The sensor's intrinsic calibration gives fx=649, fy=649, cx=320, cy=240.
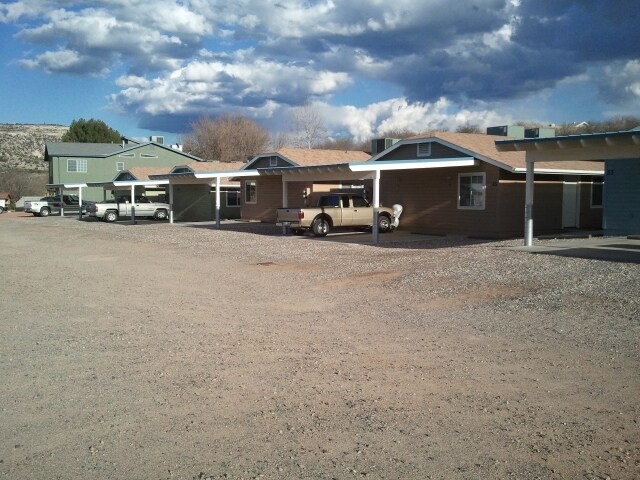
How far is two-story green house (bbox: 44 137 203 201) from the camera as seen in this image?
62.8m

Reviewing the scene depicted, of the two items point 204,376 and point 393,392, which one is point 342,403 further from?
point 204,376

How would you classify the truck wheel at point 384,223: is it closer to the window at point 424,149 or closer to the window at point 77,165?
the window at point 424,149

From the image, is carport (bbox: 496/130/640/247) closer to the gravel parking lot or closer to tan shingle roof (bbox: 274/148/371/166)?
the gravel parking lot


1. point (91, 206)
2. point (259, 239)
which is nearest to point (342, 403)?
point (259, 239)

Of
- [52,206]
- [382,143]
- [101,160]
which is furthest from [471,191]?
[101,160]

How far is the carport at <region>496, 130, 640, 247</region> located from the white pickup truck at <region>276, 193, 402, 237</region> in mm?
8525

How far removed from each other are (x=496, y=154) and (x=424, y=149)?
10.2ft

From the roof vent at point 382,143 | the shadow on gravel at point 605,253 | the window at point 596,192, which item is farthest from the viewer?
the roof vent at point 382,143

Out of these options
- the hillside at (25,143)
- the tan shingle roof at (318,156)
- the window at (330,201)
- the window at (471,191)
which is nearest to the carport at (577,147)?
the window at (471,191)

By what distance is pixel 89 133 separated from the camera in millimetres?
82750

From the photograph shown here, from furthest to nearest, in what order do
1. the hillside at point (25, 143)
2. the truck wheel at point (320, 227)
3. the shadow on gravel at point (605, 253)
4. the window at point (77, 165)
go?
the hillside at point (25, 143) → the window at point (77, 165) → the truck wheel at point (320, 227) → the shadow on gravel at point (605, 253)

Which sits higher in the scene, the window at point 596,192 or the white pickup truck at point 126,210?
the window at point 596,192

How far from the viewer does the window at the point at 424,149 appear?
25.6 m

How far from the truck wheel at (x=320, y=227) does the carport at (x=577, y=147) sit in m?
9.04
